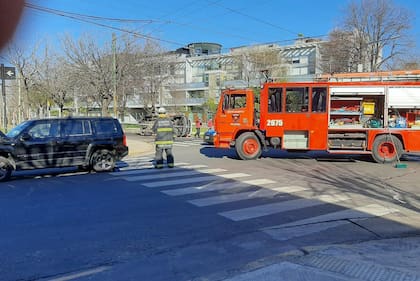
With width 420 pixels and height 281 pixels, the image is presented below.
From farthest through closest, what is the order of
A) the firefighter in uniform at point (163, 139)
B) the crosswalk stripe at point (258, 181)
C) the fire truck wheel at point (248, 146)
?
1. the fire truck wheel at point (248, 146)
2. the firefighter in uniform at point (163, 139)
3. the crosswalk stripe at point (258, 181)

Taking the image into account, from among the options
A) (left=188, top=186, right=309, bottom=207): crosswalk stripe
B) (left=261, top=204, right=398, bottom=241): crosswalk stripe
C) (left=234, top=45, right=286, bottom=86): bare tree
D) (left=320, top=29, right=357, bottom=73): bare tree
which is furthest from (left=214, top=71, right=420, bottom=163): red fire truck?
(left=234, top=45, right=286, bottom=86): bare tree

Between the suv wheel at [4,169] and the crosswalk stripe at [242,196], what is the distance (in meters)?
5.88

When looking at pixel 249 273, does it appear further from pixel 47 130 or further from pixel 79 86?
pixel 79 86

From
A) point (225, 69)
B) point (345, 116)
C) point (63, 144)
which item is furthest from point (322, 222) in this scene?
point (225, 69)

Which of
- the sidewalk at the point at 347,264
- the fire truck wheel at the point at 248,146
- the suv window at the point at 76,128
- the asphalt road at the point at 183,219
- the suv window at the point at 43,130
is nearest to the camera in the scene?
the sidewalk at the point at 347,264

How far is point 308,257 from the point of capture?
488 cm

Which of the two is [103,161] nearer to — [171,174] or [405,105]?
[171,174]

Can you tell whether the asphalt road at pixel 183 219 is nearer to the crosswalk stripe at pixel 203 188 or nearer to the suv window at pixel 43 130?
the crosswalk stripe at pixel 203 188

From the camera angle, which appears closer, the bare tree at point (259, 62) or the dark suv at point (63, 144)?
the dark suv at point (63, 144)

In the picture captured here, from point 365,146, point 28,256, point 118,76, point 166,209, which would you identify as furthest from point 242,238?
point 118,76

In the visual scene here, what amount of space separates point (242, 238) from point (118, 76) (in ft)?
120

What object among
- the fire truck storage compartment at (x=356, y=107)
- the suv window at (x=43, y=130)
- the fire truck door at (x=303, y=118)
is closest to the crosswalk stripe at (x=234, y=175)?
the fire truck door at (x=303, y=118)

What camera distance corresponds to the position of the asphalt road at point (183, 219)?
4766 mm

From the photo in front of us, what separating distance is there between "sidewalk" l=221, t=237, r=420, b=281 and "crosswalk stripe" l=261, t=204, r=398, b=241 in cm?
76
